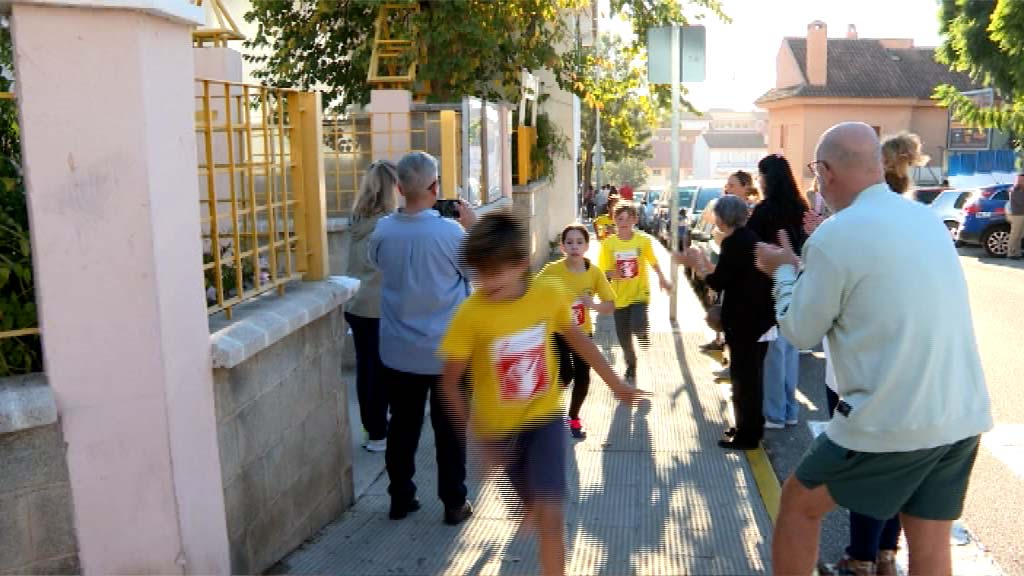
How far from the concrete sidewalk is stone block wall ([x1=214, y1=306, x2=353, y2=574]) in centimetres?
17

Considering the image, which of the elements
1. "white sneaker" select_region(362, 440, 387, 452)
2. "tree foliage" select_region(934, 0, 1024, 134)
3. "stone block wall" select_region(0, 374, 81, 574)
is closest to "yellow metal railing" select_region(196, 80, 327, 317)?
"stone block wall" select_region(0, 374, 81, 574)

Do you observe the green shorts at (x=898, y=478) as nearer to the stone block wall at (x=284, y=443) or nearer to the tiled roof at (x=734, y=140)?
the stone block wall at (x=284, y=443)

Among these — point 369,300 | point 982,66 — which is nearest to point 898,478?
point 369,300

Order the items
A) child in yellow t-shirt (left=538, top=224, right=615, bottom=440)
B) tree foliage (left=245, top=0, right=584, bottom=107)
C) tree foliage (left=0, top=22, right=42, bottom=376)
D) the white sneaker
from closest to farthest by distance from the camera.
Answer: tree foliage (left=0, top=22, right=42, bottom=376) → the white sneaker → child in yellow t-shirt (left=538, top=224, right=615, bottom=440) → tree foliage (left=245, top=0, right=584, bottom=107)

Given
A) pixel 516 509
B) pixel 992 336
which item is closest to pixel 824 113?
pixel 992 336

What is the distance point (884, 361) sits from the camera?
326 cm

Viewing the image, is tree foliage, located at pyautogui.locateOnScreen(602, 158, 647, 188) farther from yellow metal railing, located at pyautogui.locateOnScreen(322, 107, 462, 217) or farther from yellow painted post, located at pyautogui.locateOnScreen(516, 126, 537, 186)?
yellow metal railing, located at pyautogui.locateOnScreen(322, 107, 462, 217)

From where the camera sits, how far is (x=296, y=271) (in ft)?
17.0

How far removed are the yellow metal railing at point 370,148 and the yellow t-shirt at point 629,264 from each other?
2.49 metres

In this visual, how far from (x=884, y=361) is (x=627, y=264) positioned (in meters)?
4.68

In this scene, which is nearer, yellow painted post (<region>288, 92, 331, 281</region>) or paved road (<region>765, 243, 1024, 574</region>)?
paved road (<region>765, 243, 1024, 574</region>)

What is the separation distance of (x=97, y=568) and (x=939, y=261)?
2.88 metres

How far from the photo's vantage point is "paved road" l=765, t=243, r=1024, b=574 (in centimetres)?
483

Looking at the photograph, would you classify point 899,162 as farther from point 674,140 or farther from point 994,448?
point 674,140
